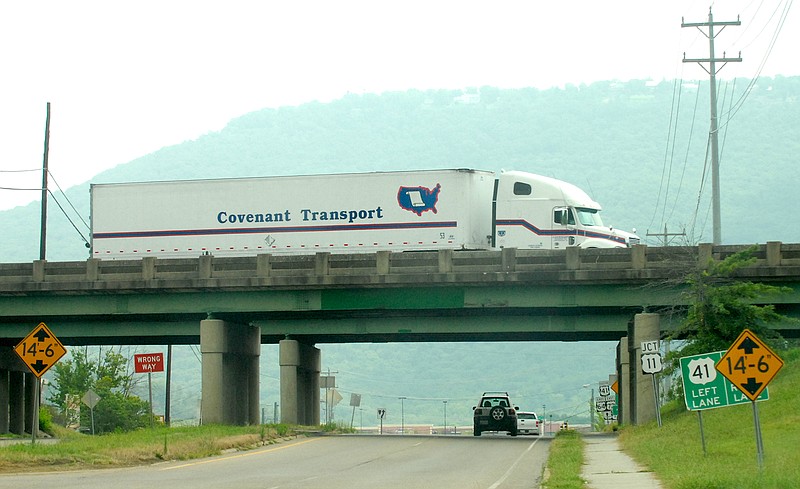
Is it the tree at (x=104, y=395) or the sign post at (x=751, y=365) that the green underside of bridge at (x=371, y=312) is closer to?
the sign post at (x=751, y=365)

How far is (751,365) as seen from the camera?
19453 millimetres

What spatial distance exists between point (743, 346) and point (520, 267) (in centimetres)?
2051

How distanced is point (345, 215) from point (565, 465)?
2245cm

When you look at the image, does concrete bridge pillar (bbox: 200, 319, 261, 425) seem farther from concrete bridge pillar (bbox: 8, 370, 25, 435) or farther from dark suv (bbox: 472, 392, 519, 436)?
concrete bridge pillar (bbox: 8, 370, 25, 435)

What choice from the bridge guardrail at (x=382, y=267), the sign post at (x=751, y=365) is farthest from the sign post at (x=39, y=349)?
the sign post at (x=751, y=365)

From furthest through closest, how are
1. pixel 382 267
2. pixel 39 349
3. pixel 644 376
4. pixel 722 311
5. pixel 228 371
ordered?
pixel 228 371 → pixel 382 267 → pixel 644 376 → pixel 722 311 → pixel 39 349

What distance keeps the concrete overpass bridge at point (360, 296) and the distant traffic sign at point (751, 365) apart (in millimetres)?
17956

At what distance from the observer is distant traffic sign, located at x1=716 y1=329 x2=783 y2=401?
19.2m

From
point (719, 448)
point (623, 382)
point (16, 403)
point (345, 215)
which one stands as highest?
point (345, 215)

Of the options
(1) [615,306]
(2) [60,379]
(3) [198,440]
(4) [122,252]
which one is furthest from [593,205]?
(2) [60,379]

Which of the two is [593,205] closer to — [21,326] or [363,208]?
[363,208]

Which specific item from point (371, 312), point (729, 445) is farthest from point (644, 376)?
point (729, 445)

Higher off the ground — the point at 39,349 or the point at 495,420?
the point at 39,349

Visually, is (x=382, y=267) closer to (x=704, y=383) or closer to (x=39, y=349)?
(x=39, y=349)
